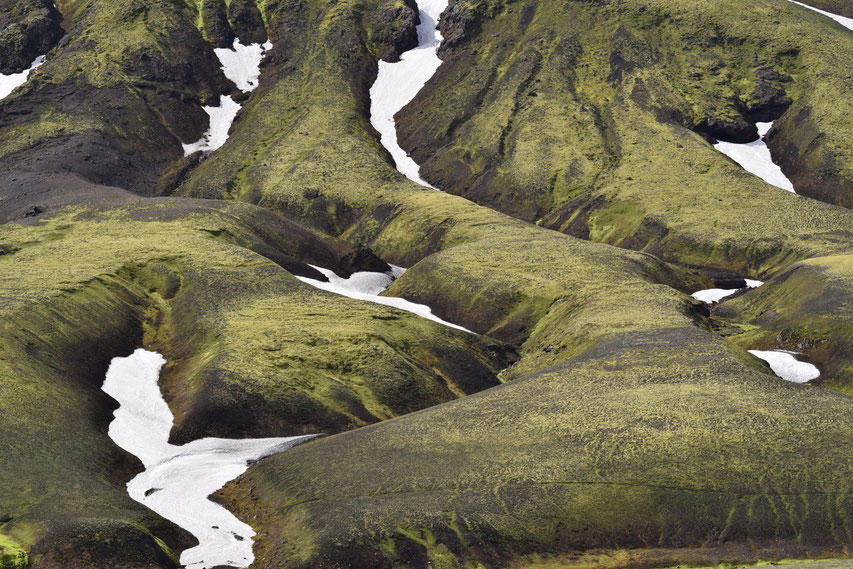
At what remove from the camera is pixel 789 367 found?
5994cm

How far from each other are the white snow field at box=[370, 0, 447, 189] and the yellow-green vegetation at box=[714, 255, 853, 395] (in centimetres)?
7147

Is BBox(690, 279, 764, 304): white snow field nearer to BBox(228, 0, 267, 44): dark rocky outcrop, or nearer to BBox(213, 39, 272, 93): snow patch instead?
BBox(213, 39, 272, 93): snow patch

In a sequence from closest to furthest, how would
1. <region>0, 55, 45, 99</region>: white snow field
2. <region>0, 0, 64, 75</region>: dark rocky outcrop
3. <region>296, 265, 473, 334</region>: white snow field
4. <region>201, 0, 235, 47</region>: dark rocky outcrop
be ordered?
<region>296, 265, 473, 334</region>: white snow field
<region>0, 55, 45, 99</region>: white snow field
<region>0, 0, 64, 75</region>: dark rocky outcrop
<region>201, 0, 235, 47</region>: dark rocky outcrop

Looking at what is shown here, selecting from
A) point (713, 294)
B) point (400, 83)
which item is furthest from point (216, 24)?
point (713, 294)

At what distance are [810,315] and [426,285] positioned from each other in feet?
107

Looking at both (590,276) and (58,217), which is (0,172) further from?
(590,276)

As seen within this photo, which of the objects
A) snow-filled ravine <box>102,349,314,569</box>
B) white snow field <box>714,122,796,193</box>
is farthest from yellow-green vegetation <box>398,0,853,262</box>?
snow-filled ravine <box>102,349,314,569</box>

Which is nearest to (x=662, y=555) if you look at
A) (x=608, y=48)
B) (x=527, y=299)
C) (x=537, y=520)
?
(x=537, y=520)

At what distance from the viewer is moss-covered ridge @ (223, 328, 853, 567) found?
33.2m

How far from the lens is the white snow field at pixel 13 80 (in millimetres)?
141913

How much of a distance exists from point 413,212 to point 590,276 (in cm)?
3740

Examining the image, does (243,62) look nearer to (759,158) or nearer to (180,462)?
(759,158)

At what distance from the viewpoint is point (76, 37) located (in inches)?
5999

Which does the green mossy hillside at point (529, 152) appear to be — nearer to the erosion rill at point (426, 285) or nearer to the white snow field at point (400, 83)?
the erosion rill at point (426, 285)
